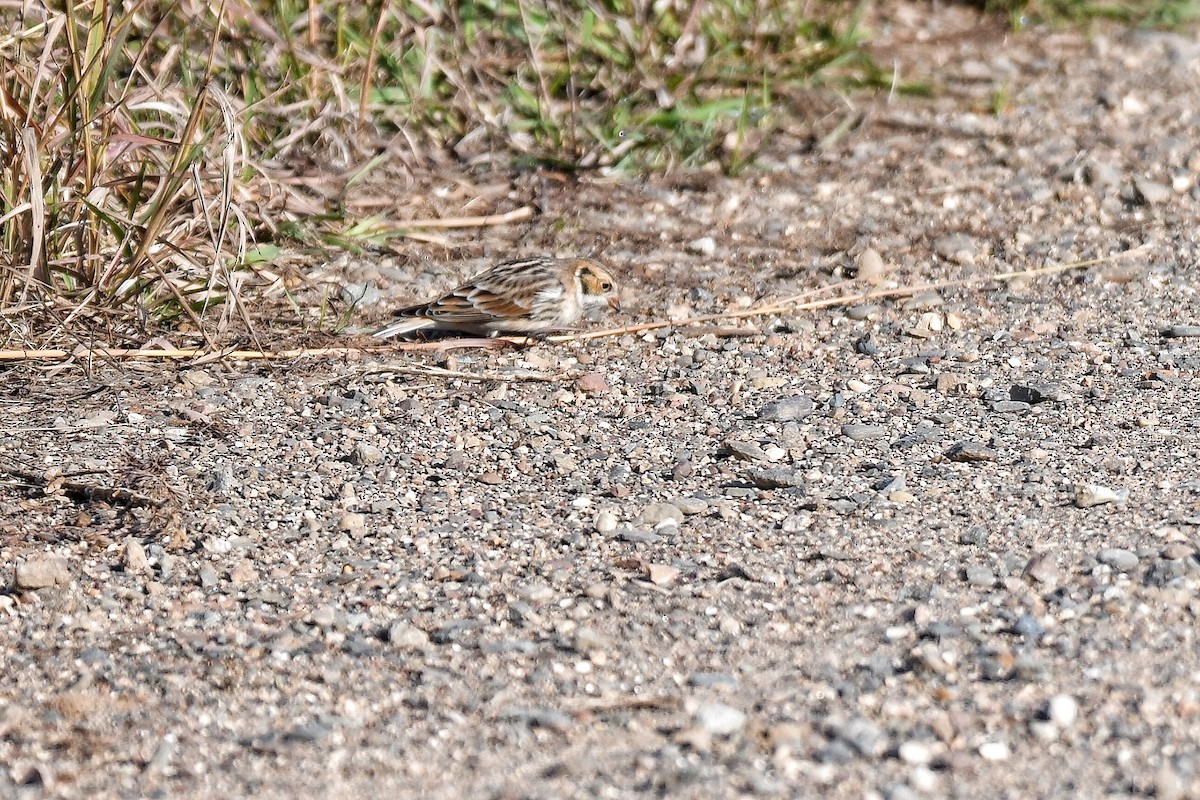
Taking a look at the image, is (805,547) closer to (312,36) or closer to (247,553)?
(247,553)

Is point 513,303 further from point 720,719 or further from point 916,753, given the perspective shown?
point 916,753

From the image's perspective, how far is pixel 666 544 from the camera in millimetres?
3768

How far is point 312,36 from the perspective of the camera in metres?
6.24

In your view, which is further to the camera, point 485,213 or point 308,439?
→ point 485,213

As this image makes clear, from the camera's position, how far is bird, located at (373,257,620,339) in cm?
511

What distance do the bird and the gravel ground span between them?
124 mm

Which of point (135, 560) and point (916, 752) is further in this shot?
point (135, 560)

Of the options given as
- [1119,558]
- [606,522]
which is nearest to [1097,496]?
[1119,558]

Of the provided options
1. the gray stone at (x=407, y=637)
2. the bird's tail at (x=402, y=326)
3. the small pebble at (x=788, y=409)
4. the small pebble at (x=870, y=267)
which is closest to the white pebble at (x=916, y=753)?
the gray stone at (x=407, y=637)

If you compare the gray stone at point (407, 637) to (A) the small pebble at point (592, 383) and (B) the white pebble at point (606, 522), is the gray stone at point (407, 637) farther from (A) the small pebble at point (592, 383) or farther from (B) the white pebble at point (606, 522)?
(A) the small pebble at point (592, 383)

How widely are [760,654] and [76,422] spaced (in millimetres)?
2240

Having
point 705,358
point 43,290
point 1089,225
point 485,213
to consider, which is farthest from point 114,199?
point 1089,225

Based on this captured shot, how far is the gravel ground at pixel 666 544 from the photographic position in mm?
2902

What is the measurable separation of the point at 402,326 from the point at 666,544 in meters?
1.71
